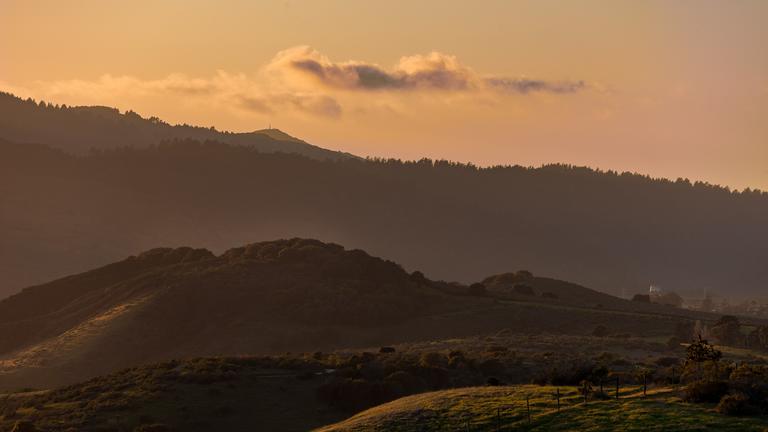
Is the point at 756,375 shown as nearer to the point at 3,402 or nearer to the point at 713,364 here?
the point at 713,364

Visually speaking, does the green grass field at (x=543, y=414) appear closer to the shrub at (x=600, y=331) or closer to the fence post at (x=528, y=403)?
the fence post at (x=528, y=403)

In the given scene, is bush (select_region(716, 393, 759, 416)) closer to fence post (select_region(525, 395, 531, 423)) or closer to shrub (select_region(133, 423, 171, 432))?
fence post (select_region(525, 395, 531, 423))

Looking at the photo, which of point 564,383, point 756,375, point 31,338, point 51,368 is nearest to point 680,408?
point 756,375

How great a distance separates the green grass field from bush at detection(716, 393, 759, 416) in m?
0.50

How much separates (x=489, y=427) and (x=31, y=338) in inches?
6006

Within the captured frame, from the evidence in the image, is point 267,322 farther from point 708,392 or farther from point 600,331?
point 708,392

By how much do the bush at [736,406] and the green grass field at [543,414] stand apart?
50 cm

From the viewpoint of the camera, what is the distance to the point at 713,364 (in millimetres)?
60750

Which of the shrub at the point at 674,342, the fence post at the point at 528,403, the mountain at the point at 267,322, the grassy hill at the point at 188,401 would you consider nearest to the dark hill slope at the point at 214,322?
the mountain at the point at 267,322

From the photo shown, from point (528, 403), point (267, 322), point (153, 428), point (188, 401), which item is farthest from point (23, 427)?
point (267, 322)

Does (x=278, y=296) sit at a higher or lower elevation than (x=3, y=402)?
higher

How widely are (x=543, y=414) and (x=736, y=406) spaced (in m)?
10.1

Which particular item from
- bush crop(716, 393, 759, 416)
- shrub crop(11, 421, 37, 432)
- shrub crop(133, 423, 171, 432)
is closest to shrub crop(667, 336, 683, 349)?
shrub crop(133, 423, 171, 432)

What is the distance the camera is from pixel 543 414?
185ft
